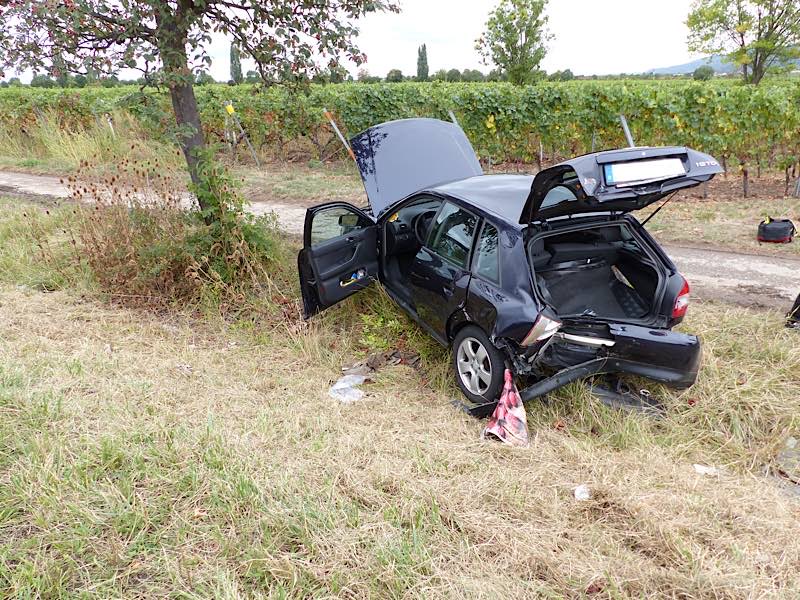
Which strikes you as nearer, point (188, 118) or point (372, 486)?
point (372, 486)

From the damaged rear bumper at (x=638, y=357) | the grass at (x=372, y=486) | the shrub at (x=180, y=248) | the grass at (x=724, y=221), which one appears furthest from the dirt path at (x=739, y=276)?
the shrub at (x=180, y=248)

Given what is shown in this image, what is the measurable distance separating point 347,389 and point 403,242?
155 centimetres

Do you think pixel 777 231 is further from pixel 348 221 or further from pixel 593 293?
pixel 348 221

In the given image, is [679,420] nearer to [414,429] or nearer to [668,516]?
[668,516]

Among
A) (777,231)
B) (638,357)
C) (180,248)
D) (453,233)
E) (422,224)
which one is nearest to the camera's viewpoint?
(638,357)

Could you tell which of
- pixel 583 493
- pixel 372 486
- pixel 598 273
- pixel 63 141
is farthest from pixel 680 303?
pixel 63 141

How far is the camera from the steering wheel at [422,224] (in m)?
4.89

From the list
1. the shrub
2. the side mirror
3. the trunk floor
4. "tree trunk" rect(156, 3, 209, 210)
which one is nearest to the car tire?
the trunk floor

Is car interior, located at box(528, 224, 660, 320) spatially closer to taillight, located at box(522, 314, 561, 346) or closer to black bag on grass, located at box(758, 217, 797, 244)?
taillight, located at box(522, 314, 561, 346)

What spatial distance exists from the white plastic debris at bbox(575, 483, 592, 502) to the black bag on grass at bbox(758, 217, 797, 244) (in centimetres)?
593

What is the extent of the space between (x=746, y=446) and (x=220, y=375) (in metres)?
3.95

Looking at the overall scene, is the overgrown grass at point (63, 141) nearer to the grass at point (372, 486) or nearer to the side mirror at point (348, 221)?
the side mirror at point (348, 221)

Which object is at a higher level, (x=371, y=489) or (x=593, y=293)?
(x=593, y=293)

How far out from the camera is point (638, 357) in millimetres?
3604
